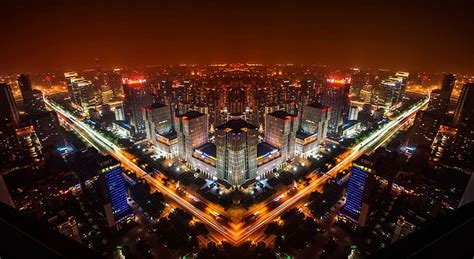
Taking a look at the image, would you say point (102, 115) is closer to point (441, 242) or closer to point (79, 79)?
point (79, 79)

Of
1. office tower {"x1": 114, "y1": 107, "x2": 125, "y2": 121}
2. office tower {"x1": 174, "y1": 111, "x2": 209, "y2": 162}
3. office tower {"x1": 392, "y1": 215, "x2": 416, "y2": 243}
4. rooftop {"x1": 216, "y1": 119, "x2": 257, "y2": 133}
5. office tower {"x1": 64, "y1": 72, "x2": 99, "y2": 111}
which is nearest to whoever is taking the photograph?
office tower {"x1": 392, "y1": 215, "x2": 416, "y2": 243}

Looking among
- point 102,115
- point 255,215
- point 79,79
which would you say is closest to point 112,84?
point 79,79

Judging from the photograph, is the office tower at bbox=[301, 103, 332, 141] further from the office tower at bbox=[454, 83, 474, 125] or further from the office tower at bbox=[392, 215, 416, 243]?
the office tower at bbox=[454, 83, 474, 125]

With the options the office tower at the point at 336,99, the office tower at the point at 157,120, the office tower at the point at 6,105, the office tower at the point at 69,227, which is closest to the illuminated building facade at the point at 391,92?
the office tower at the point at 336,99

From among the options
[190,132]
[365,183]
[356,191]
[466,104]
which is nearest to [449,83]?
[466,104]

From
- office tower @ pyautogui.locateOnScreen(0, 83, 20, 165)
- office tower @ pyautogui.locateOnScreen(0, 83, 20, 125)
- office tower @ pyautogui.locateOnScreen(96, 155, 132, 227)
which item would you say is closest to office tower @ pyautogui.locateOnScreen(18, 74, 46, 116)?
office tower @ pyautogui.locateOnScreen(0, 83, 20, 125)

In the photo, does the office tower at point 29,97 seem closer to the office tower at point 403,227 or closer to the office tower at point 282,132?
the office tower at point 282,132
